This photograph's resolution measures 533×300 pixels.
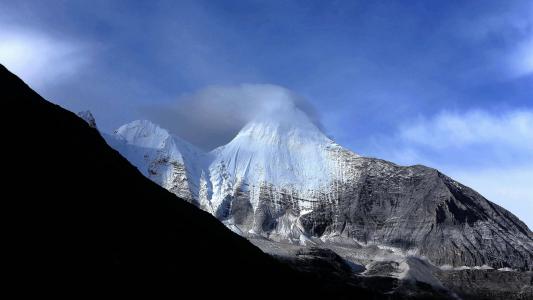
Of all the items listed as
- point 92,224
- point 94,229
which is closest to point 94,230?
point 94,229

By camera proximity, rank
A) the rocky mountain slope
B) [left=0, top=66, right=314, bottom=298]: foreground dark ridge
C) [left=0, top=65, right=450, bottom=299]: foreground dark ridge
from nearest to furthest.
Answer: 1. the rocky mountain slope
2. [left=0, top=65, right=450, bottom=299]: foreground dark ridge
3. [left=0, top=66, right=314, bottom=298]: foreground dark ridge

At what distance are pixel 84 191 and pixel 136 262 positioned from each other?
16824 millimetres

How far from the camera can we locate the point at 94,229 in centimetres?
9981

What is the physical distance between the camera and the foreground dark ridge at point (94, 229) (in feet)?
282

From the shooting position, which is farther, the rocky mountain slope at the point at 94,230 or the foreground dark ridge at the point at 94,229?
the foreground dark ridge at the point at 94,229

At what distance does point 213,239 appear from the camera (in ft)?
431

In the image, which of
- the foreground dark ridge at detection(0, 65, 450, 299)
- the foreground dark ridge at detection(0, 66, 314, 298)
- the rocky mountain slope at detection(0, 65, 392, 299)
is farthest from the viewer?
the foreground dark ridge at detection(0, 66, 314, 298)

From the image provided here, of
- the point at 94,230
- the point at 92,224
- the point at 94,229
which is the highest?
the point at 92,224

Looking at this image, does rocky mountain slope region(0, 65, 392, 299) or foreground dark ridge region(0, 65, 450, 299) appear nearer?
rocky mountain slope region(0, 65, 392, 299)

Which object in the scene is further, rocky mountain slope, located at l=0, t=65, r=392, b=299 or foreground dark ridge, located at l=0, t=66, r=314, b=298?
foreground dark ridge, located at l=0, t=66, r=314, b=298

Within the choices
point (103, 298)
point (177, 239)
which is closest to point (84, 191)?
point (177, 239)

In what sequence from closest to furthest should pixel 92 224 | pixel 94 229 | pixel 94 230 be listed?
pixel 94 230, pixel 94 229, pixel 92 224

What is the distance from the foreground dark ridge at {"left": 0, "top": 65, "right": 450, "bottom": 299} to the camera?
85.9m

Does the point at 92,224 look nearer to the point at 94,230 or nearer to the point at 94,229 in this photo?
the point at 94,229
